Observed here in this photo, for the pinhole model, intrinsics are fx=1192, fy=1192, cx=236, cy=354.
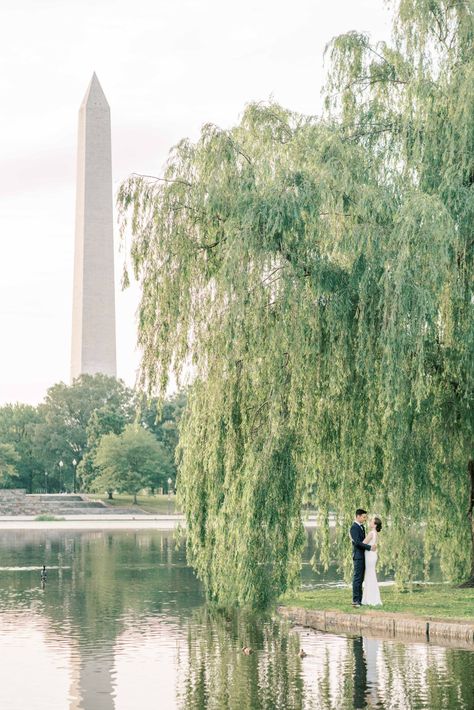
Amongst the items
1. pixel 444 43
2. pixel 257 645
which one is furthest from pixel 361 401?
pixel 444 43

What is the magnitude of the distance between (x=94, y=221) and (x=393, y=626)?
206 feet

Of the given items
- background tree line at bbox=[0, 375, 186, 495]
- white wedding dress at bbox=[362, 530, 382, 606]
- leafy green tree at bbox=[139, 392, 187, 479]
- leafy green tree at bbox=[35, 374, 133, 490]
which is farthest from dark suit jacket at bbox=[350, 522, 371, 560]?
leafy green tree at bbox=[35, 374, 133, 490]

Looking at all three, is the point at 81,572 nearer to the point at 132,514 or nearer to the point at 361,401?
the point at 361,401

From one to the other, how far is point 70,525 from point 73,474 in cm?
3990

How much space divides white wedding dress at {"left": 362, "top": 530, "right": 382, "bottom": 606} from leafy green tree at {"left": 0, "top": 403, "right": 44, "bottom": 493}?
81362mm

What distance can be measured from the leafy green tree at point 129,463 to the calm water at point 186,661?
206 ft

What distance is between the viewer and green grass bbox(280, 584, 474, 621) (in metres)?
17.1

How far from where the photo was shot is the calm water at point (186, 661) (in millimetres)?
11156

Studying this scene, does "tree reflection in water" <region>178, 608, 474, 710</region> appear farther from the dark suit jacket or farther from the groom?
the dark suit jacket

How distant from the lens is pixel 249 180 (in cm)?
1844

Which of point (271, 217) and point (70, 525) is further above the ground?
point (271, 217)

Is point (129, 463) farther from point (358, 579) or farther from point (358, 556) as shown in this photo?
point (358, 556)

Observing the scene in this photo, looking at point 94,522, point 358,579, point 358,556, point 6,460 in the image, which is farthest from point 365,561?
point 6,460

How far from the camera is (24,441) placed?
339 feet
